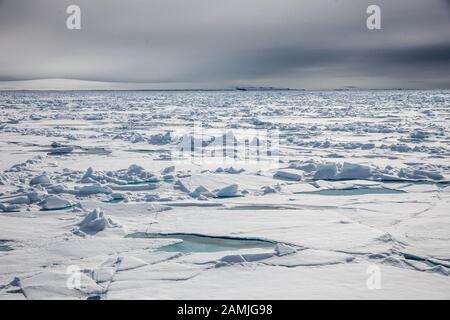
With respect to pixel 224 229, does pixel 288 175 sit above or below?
above

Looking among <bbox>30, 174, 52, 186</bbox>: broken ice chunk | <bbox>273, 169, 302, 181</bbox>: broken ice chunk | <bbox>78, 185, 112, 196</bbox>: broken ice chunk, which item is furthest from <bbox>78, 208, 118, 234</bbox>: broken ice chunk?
<bbox>273, 169, 302, 181</bbox>: broken ice chunk

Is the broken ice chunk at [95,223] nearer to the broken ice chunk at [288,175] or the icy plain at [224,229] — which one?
the icy plain at [224,229]

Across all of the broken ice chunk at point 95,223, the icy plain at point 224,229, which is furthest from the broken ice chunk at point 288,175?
the broken ice chunk at point 95,223

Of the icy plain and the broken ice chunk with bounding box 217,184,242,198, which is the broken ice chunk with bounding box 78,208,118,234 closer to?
the icy plain

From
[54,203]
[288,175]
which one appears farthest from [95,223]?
[288,175]

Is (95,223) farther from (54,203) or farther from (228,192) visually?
(228,192)

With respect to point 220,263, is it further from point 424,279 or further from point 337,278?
point 424,279

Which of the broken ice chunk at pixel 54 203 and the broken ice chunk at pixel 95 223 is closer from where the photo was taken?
the broken ice chunk at pixel 95 223

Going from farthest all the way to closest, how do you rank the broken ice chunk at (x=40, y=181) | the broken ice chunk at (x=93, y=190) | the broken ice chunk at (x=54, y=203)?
the broken ice chunk at (x=40, y=181) → the broken ice chunk at (x=93, y=190) → the broken ice chunk at (x=54, y=203)

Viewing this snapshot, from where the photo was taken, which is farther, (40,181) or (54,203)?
(40,181)

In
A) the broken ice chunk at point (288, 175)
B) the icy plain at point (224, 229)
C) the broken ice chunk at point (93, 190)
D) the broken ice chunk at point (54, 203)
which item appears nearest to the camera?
the icy plain at point (224, 229)

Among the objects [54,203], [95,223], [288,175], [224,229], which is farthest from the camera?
[288,175]
